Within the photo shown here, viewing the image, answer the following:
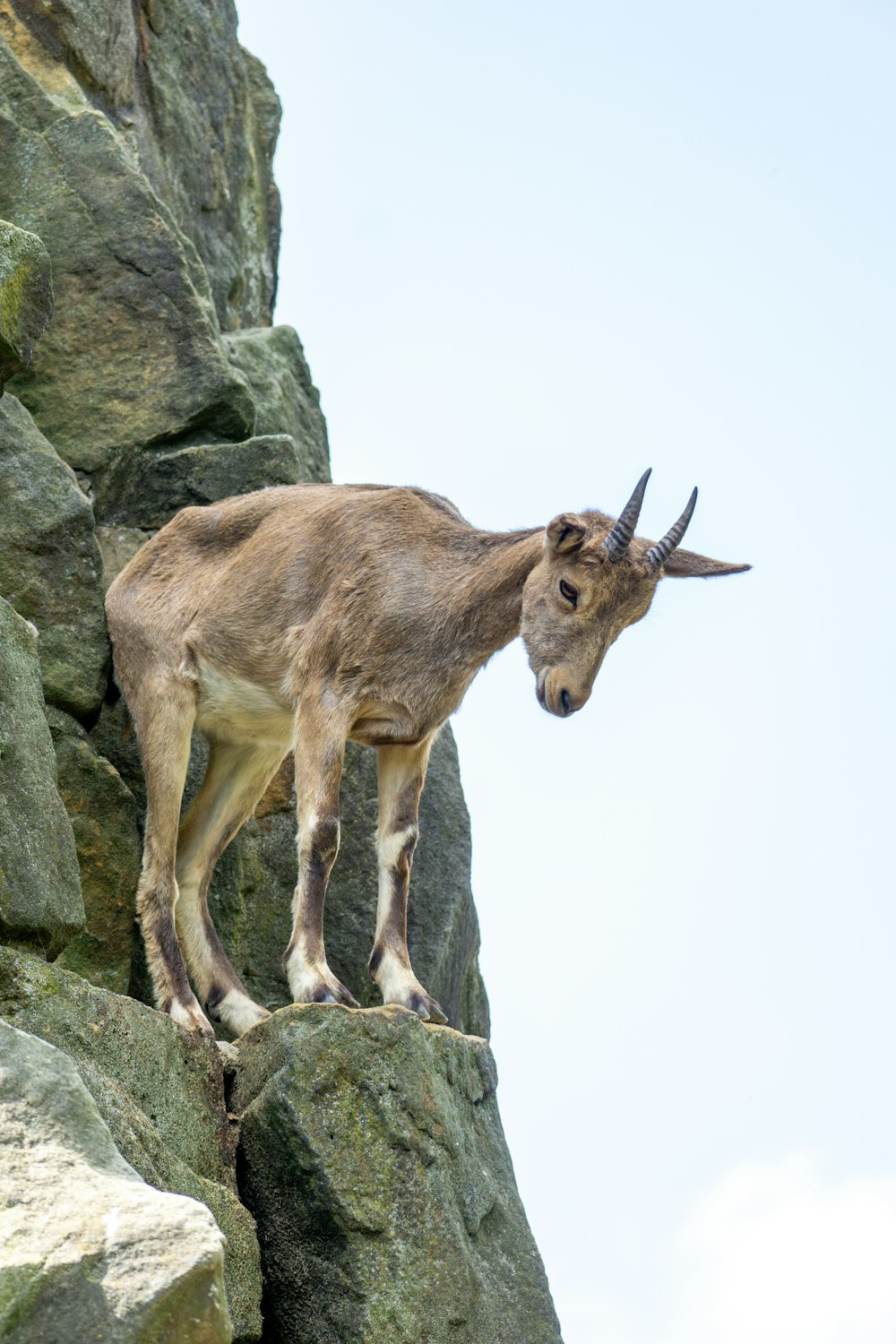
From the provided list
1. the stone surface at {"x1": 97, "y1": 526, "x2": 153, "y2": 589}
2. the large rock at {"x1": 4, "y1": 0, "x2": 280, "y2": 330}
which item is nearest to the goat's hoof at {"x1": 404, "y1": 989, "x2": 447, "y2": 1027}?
the stone surface at {"x1": 97, "y1": 526, "x2": 153, "y2": 589}

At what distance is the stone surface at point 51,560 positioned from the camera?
884 cm

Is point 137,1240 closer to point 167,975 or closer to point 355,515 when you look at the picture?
point 167,975

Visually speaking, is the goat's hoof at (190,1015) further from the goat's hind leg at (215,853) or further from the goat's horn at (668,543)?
the goat's horn at (668,543)

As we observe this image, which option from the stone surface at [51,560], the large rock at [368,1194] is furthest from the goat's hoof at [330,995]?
the stone surface at [51,560]

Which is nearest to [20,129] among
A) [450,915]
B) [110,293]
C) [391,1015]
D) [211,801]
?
[110,293]

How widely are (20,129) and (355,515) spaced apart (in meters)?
3.98

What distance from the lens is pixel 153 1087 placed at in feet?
21.7

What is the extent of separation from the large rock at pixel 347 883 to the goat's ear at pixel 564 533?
82.5 inches

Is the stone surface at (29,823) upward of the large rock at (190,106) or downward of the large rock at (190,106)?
downward

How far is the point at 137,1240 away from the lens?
166 inches

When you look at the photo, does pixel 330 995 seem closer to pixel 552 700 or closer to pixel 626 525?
pixel 552 700

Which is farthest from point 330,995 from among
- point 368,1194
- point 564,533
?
point 564,533

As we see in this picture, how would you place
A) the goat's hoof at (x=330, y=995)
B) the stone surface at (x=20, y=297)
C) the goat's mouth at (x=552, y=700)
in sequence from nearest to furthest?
the stone surface at (x=20, y=297) < the goat's hoof at (x=330, y=995) < the goat's mouth at (x=552, y=700)

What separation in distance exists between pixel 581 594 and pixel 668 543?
0.60 metres
